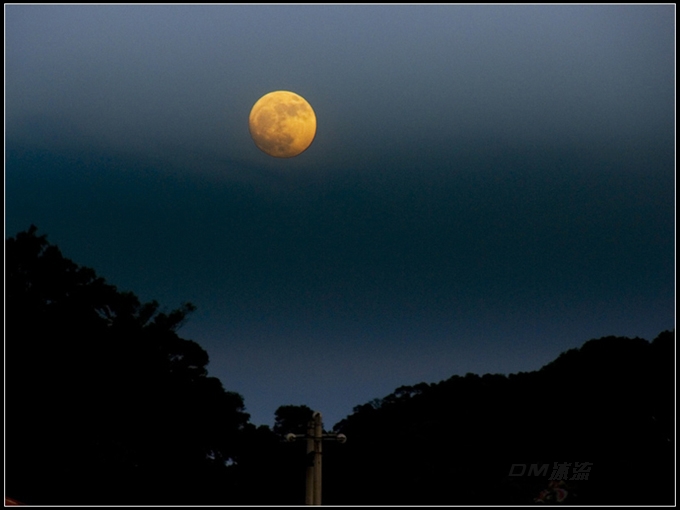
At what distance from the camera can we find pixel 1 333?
3825 cm

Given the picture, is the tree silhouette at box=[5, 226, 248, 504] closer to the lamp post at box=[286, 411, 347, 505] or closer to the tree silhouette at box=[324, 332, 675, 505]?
the tree silhouette at box=[324, 332, 675, 505]

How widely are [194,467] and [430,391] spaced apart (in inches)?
742

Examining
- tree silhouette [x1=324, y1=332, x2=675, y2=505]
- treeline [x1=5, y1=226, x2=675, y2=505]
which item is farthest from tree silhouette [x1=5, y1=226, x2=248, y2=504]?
tree silhouette [x1=324, y1=332, x2=675, y2=505]

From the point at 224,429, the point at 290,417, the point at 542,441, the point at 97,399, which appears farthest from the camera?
the point at 290,417

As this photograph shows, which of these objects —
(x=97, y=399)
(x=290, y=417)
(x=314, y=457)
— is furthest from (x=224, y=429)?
(x=314, y=457)

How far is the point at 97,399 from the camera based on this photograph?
42.0 meters

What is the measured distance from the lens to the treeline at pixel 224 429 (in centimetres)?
3962

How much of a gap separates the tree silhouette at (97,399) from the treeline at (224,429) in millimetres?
71

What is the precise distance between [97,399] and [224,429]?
8.27 meters

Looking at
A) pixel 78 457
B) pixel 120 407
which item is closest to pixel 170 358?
pixel 120 407

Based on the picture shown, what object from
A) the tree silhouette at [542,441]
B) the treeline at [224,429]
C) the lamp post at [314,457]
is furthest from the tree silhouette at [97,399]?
the lamp post at [314,457]

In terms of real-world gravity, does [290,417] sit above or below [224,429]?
above

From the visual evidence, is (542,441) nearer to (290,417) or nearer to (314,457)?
(290,417)

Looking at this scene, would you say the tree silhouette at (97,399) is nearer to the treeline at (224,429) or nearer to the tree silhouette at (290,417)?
the treeline at (224,429)
